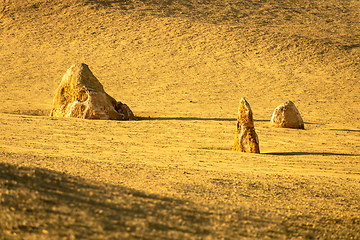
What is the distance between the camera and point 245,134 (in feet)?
23.2

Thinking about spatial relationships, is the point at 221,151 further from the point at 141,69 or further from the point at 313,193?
the point at 141,69

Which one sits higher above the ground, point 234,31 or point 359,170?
point 234,31

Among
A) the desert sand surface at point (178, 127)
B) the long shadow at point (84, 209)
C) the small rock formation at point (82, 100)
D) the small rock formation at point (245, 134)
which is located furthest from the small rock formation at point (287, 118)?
the long shadow at point (84, 209)

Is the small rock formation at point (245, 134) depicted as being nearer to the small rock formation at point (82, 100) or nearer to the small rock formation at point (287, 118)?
the small rock formation at point (287, 118)

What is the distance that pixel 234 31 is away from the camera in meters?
21.8

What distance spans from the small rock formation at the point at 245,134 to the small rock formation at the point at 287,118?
2.66 m

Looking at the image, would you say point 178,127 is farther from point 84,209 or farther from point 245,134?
point 84,209

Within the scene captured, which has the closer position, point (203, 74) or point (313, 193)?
point (313, 193)

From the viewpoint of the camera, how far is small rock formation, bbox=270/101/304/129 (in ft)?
31.6

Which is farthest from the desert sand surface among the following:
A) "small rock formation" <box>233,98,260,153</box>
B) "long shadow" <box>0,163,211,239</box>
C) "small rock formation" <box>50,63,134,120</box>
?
"small rock formation" <box>50,63,134,120</box>

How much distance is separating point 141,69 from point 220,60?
3.38m

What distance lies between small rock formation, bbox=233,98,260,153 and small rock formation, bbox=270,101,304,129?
2.66 meters

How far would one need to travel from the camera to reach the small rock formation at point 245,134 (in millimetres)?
7039

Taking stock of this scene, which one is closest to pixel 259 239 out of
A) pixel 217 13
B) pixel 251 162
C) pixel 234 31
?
pixel 251 162
